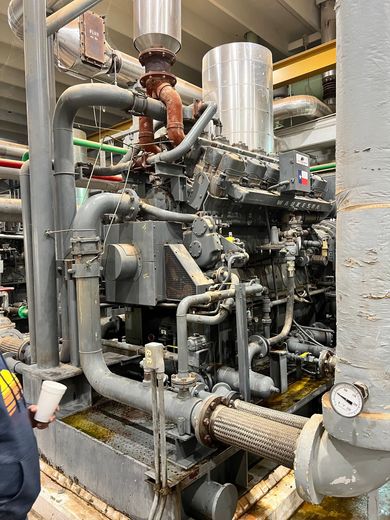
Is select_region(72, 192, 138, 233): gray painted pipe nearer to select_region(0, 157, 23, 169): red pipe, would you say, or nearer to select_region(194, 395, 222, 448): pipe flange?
select_region(194, 395, 222, 448): pipe flange

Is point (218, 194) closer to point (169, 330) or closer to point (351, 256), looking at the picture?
point (169, 330)

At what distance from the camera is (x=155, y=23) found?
268 centimetres

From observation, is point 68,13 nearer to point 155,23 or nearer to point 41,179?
point 155,23

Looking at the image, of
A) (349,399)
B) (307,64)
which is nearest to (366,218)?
(349,399)

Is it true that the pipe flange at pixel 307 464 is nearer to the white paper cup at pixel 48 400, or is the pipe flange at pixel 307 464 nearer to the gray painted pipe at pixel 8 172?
the white paper cup at pixel 48 400

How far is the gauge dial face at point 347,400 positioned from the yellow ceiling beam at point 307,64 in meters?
4.27

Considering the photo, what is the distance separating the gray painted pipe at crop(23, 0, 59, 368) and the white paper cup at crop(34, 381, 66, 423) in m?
1.12

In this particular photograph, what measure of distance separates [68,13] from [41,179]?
3.83 ft

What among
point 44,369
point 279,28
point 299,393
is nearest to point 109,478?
point 44,369

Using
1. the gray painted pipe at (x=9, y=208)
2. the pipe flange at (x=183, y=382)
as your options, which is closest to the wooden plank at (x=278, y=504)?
the pipe flange at (x=183, y=382)

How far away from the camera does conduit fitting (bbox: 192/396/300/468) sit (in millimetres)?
1398

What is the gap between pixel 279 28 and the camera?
520 centimetres

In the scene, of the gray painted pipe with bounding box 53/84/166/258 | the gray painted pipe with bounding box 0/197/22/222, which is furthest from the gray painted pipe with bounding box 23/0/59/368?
the gray painted pipe with bounding box 0/197/22/222

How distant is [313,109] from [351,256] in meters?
4.53
